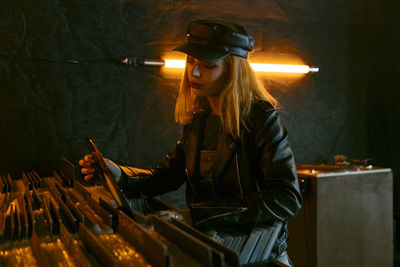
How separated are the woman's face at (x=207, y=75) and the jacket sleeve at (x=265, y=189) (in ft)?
0.69

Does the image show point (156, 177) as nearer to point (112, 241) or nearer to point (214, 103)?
point (214, 103)

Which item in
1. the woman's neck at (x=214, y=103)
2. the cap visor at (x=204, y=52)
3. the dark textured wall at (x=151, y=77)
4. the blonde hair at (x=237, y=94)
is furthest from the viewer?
the dark textured wall at (x=151, y=77)

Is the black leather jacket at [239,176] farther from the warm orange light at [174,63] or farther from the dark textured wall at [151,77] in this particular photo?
the warm orange light at [174,63]

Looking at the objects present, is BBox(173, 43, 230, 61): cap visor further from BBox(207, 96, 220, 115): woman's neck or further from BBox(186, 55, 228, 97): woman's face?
BBox(207, 96, 220, 115): woman's neck

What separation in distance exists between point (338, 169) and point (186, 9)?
1.90 m

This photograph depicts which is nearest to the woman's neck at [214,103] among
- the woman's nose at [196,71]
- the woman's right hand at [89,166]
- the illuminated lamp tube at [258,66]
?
the woman's nose at [196,71]

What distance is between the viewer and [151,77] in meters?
2.74

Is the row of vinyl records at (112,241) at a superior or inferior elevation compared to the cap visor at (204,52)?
inferior

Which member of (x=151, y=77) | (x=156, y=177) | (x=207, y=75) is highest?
(x=151, y=77)

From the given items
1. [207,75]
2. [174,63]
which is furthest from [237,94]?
[174,63]

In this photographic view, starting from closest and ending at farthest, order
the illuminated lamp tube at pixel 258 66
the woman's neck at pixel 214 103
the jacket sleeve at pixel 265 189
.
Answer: the jacket sleeve at pixel 265 189
the woman's neck at pixel 214 103
the illuminated lamp tube at pixel 258 66

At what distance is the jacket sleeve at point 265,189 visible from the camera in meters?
1.11

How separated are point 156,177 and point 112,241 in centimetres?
96

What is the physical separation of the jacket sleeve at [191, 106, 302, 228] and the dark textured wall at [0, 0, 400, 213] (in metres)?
1.46
